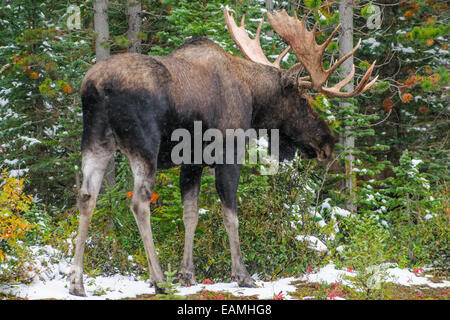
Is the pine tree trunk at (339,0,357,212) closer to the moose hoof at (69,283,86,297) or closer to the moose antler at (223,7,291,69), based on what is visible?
the moose antler at (223,7,291,69)

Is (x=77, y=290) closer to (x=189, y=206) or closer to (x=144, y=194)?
(x=144, y=194)

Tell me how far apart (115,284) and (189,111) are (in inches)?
78.0

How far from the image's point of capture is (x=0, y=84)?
12.2 m

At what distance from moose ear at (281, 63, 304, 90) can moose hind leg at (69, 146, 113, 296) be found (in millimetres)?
2445

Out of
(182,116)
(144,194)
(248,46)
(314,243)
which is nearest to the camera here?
(144,194)

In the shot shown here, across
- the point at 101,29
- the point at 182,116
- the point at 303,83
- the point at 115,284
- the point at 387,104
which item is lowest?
Result: the point at 115,284

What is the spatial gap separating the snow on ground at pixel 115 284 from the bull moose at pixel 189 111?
22cm

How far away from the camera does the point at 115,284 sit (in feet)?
17.6

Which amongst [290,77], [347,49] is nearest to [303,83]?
[290,77]
